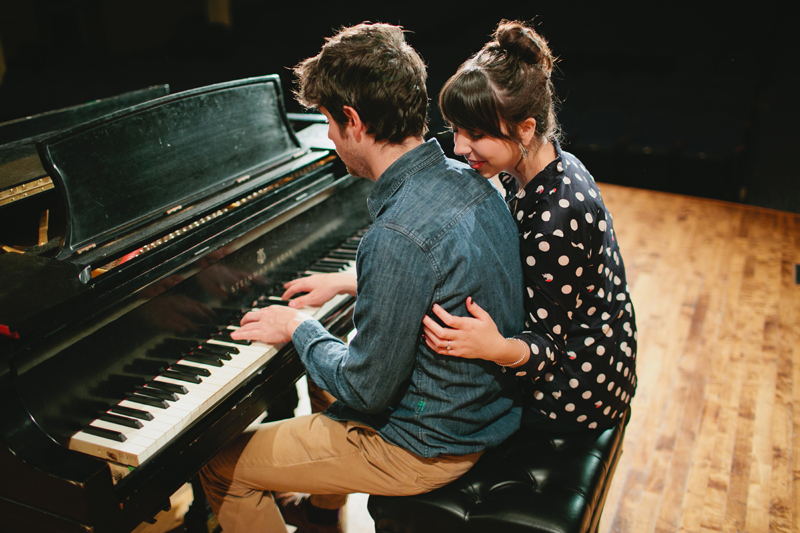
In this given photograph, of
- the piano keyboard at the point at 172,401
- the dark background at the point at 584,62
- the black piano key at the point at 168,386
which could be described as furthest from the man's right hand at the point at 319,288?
the dark background at the point at 584,62

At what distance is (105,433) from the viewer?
4.18 ft

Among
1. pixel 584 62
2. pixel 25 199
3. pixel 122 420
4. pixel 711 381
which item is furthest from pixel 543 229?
pixel 584 62

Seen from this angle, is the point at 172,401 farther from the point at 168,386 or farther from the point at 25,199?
the point at 25,199

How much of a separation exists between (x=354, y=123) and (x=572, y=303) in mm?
703

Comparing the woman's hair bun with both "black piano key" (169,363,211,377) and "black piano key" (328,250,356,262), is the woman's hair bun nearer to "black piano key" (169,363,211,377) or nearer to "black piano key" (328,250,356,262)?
"black piano key" (328,250,356,262)

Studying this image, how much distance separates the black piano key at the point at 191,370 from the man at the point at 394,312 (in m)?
0.14

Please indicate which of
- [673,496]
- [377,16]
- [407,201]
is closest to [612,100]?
[377,16]

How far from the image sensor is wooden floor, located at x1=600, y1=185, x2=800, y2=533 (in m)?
2.27

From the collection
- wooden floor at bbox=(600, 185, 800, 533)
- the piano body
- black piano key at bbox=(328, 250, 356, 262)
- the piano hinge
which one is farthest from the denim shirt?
wooden floor at bbox=(600, 185, 800, 533)

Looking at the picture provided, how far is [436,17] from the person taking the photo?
7.88 metres

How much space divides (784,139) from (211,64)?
23.7ft

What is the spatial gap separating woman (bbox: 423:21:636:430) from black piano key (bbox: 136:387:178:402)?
0.65 meters

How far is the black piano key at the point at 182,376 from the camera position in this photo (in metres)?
1.47

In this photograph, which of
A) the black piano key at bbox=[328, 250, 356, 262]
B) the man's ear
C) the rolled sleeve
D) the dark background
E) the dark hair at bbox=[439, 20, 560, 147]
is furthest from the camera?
the dark background
